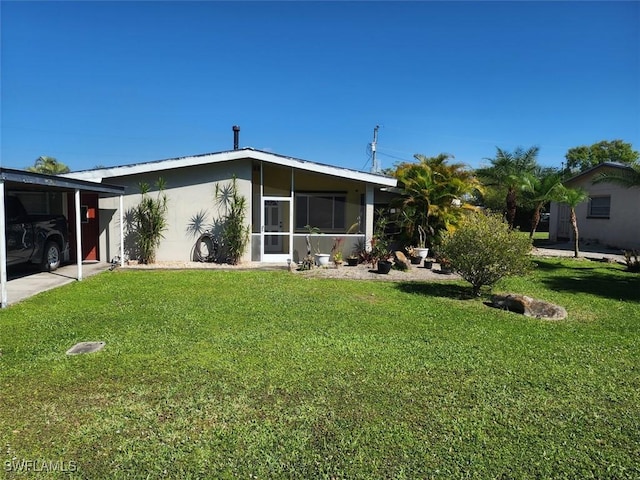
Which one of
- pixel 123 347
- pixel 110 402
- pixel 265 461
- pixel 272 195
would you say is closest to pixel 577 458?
pixel 265 461

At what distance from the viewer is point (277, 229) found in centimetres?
1420

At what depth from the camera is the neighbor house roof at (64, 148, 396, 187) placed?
41.1ft

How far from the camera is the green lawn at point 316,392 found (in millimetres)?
2986

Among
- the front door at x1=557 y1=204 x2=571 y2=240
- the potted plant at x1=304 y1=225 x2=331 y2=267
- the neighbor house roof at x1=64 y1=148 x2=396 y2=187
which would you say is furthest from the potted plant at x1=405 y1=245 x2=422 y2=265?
the front door at x1=557 y1=204 x2=571 y2=240

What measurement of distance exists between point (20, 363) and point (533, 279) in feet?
36.3

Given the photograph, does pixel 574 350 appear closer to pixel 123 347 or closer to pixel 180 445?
pixel 180 445

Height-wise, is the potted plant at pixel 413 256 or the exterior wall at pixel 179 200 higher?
the exterior wall at pixel 179 200

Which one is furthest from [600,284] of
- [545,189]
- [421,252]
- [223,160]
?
[223,160]

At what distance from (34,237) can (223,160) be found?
532cm

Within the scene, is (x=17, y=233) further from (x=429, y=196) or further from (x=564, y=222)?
(x=564, y=222)

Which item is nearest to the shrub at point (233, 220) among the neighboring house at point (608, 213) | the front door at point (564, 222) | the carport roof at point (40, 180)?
the carport roof at point (40, 180)

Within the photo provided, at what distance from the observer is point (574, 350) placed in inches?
212

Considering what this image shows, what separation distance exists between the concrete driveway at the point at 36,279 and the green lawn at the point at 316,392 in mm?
847

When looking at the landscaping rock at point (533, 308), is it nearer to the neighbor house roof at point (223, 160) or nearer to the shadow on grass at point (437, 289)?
the shadow on grass at point (437, 289)
